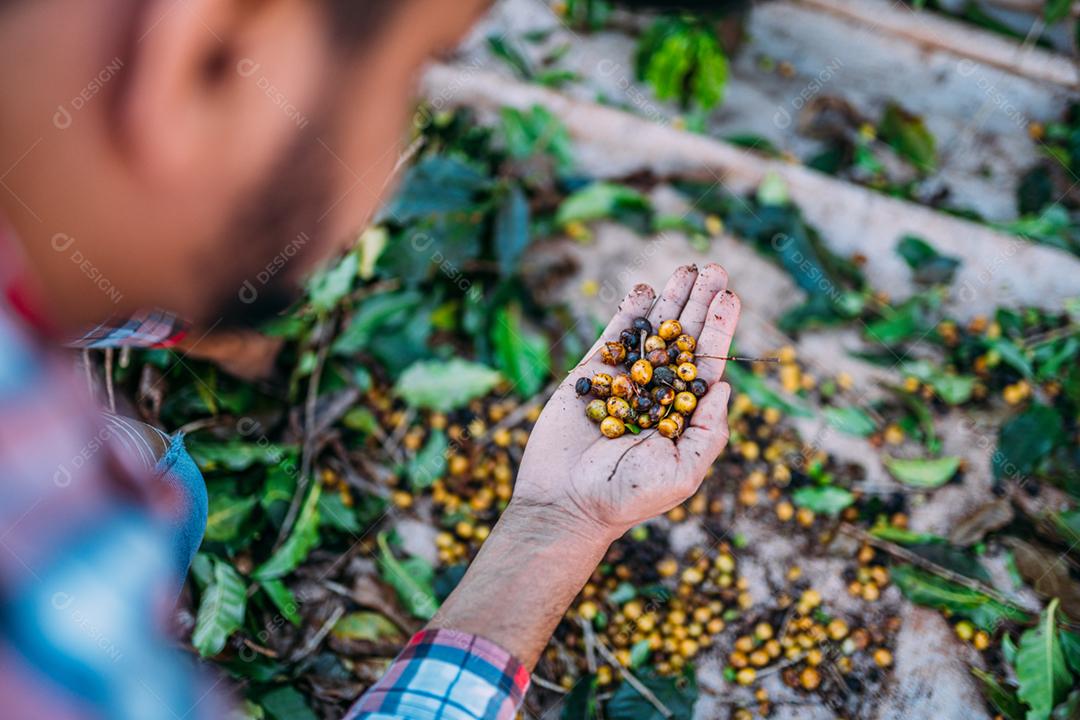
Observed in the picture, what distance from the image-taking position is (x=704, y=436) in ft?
4.83

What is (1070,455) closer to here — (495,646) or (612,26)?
(495,646)

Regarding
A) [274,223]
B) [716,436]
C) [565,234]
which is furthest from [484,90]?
[716,436]

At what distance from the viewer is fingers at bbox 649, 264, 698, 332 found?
179cm

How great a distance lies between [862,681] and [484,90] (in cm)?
235

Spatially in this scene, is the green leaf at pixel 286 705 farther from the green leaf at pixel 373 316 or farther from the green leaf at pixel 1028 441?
the green leaf at pixel 1028 441

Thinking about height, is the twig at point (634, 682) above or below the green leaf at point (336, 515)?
below

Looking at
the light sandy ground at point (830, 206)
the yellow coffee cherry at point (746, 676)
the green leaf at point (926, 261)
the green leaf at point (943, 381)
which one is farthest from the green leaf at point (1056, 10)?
the yellow coffee cherry at point (746, 676)

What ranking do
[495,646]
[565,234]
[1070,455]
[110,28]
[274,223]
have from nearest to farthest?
[495,646], [110,28], [1070,455], [274,223], [565,234]

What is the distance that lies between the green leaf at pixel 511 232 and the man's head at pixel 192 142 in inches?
18.2

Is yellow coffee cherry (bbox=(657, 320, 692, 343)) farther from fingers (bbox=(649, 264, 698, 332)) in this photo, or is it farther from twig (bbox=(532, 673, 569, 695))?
twig (bbox=(532, 673, 569, 695))

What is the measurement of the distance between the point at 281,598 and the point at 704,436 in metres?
1.29

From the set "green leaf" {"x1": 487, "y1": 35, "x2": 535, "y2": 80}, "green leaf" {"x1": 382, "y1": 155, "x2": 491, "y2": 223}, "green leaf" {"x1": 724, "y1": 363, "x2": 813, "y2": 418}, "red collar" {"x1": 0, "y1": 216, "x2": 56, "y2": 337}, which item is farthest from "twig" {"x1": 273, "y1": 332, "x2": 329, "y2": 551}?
"green leaf" {"x1": 487, "y1": 35, "x2": 535, "y2": 80}

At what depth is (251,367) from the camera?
88.3 inches

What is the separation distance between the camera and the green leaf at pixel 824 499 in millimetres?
2141
